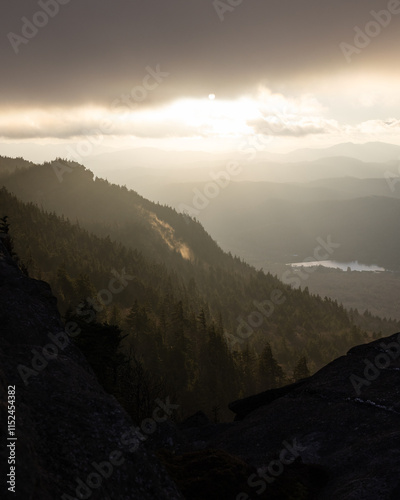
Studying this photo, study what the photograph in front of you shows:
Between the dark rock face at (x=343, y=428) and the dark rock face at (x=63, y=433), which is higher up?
the dark rock face at (x=63, y=433)

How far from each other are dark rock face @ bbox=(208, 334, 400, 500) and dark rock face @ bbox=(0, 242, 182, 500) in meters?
5.50

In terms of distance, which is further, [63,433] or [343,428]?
[343,428]

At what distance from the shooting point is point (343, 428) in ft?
73.7

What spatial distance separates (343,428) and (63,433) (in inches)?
654

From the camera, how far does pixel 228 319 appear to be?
184875 mm

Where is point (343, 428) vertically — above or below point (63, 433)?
below

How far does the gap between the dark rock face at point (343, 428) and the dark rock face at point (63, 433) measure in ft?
18.0

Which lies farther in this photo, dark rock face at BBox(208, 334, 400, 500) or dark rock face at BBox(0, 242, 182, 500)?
dark rock face at BBox(208, 334, 400, 500)

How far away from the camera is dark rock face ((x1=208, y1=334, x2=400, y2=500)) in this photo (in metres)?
17.0

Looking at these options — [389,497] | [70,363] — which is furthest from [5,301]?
[389,497]

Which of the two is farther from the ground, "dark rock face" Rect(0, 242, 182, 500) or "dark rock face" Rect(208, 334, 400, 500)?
"dark rock face" Rect(0, 242, 182, 500)

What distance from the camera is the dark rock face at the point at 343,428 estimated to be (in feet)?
55.7

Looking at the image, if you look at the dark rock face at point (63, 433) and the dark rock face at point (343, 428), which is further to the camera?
the dark rock face at point (343, 428)

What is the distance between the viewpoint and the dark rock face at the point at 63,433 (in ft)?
37.0
